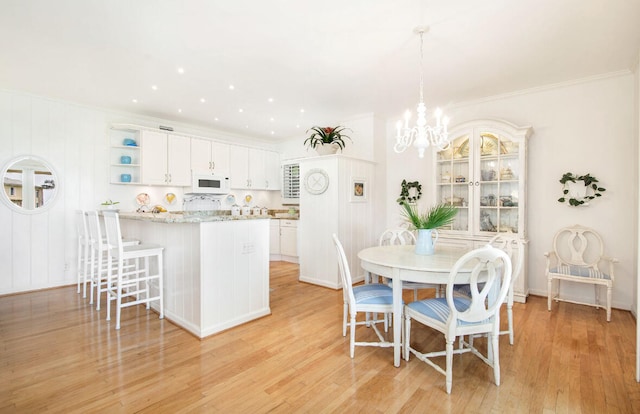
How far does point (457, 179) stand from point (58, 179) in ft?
18.3

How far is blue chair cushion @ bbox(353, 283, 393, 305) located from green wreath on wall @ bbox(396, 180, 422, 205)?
100 inches

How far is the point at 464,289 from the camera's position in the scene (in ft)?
9.16

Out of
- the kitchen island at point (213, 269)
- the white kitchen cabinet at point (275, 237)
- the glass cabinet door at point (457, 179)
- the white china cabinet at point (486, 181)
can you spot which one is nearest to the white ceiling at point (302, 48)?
the white china cabinet at point (486, 181)

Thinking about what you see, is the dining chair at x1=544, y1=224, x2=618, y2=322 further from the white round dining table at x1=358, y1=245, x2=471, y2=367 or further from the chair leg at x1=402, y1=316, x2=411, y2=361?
the chair leg at x1=402, y1=316, x2=411, y2=361

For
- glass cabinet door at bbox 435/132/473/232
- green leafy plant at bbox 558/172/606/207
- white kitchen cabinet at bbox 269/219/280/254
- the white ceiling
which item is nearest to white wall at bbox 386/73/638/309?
green leafy plant at bbox 558/172/606/207

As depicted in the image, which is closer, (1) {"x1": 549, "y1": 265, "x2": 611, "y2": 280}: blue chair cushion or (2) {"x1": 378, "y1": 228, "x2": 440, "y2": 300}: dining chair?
(2) {"x1": 378, "y1": 228, "x2": 440, "y2": 300}: dining chair

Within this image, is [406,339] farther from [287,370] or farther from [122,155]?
[122,155]

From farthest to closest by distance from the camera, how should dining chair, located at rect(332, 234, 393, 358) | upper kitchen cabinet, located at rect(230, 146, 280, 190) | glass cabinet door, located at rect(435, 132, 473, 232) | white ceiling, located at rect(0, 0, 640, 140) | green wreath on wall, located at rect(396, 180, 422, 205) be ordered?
1. upper kitchen cabinet, located at rect(230, 146, 280, 190)
2. green wreath on wall, located at rect(396, 180, 422, 205)
3. glass cabinet door, located at rect(435, 132, 473, 232)
4. dining chair, located at rect(332, 234, 393, 358)
5. white ceiling, located at rect(0, 0, 640, 140)

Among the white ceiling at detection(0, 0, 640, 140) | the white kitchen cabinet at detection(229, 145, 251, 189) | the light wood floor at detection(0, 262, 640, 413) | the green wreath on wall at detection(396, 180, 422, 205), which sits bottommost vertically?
the light wood floor at detection(0, 262, 640, 413)

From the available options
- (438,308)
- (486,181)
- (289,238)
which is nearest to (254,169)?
(289,238)

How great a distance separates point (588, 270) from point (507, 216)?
3.28 ft

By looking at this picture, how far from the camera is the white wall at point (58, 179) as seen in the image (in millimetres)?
4039

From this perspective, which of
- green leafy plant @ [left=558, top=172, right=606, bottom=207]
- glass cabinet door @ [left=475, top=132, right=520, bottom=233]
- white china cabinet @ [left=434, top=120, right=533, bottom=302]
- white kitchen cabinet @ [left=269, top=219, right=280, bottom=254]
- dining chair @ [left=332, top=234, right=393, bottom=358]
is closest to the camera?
dining chair @ [left=332, top=234, right=393, bottom=358]

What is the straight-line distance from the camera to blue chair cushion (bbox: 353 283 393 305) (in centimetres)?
249
